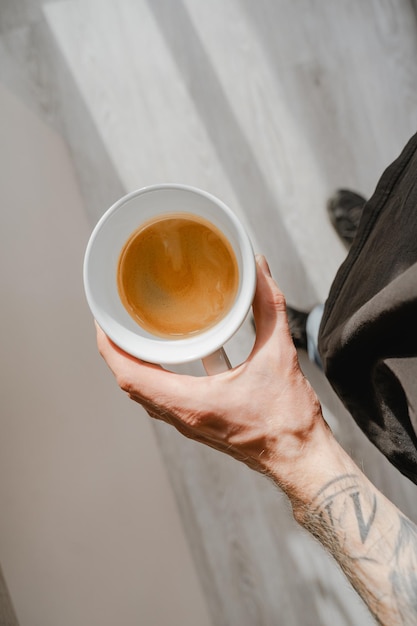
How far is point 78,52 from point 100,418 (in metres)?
0.82

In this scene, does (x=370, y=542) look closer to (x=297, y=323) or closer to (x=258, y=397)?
(x=258, y=397)

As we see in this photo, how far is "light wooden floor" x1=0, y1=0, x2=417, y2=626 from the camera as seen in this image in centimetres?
113

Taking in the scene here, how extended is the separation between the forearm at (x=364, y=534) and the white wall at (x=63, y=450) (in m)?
0.54

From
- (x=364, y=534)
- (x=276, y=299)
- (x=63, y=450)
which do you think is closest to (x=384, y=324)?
(x=276, y=299)

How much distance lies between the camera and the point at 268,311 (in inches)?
23.5

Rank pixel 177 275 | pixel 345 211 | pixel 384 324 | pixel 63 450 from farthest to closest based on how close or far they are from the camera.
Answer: pixel 345 211, pixel 63 450, pixel 177 275, pixel 384 324

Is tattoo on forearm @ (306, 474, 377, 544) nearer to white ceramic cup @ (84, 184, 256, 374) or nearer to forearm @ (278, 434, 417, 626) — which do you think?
forearm @ (278, 434, 417, 626)

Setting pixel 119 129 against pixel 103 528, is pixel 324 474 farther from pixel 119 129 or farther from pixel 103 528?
pixel 119 129

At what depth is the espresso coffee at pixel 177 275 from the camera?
0.62 metres

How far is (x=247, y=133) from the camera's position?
1.14 metres

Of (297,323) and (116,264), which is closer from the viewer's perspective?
(116,264)

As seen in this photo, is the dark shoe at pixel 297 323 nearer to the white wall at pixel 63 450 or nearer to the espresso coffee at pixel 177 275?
the white wall at pixel 63 450

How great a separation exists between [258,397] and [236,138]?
74 cm

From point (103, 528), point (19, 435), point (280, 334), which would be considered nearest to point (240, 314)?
point (280, 334)
